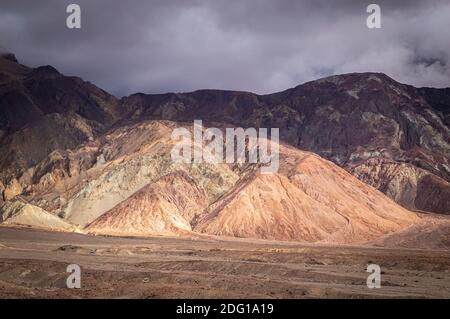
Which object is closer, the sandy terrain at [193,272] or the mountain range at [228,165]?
the sandy terrain at [193,272]

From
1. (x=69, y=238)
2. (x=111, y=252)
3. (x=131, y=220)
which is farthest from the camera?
(x=131, y=220)

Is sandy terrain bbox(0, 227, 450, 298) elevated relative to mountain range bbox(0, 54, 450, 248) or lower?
lower

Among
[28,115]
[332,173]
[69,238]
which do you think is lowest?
[69,238]

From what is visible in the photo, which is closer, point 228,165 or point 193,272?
point 193,272

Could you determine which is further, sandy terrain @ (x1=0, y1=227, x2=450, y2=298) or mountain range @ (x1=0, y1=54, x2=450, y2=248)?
mountain range @ (x1=0, y1=54, x2=450, y2=248)

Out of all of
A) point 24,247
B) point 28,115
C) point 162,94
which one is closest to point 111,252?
point 24,247

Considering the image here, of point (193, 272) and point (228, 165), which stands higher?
point (228, 165)

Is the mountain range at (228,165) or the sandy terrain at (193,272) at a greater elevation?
the mountain range at (228,165)
